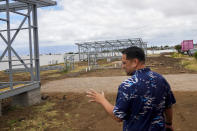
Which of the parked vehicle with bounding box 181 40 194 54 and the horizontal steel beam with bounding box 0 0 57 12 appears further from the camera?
the parked vehicle with bounding box 181 40 194 54

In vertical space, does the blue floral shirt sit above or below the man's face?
below

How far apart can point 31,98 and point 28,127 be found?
6.72 feet

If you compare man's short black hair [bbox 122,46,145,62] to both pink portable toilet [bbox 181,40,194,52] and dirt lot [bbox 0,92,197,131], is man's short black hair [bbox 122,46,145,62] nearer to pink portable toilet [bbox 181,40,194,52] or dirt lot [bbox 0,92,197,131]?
dirt lot [bbox 0,92,197,131]

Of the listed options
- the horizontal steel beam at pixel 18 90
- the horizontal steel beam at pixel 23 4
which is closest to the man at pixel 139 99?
the horizontal steel beam at pixel 18 90

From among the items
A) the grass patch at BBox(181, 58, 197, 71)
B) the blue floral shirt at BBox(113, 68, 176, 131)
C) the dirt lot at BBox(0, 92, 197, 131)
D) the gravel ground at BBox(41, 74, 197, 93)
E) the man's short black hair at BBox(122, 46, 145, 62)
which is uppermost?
the man's short black hair at BBox(122, 46, 145, 62)

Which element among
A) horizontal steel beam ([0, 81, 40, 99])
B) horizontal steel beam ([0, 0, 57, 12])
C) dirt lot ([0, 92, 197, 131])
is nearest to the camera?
dirt lot ([0, 92, 197, 131])

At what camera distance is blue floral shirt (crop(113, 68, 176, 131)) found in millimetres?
1624

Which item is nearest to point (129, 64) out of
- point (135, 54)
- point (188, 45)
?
point (135, 54)

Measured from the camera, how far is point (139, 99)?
1.63 m

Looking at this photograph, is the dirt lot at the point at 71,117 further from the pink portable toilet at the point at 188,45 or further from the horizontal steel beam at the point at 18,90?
the pink portable toilet at the point at 188,45

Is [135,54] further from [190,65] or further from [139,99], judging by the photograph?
[190,65]

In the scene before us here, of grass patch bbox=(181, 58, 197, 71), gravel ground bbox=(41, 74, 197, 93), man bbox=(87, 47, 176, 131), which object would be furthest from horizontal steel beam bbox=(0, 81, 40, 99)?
grass patch bbox=(181, 58, 197, 71)

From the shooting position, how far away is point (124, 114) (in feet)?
5.41

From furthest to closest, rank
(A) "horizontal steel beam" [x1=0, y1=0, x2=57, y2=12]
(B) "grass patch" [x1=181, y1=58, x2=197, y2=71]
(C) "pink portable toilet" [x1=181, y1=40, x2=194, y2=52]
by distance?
1. (C) "pink portable toilet" [x1=181, y1=40, x2=194, y2=52]
2. (B) "grass patch" [x1=181, y1=58, x2=197, y2=71]
3. (A) "horizontal steel beam" [x1=0, y1=0, x2=57, y2=12]
